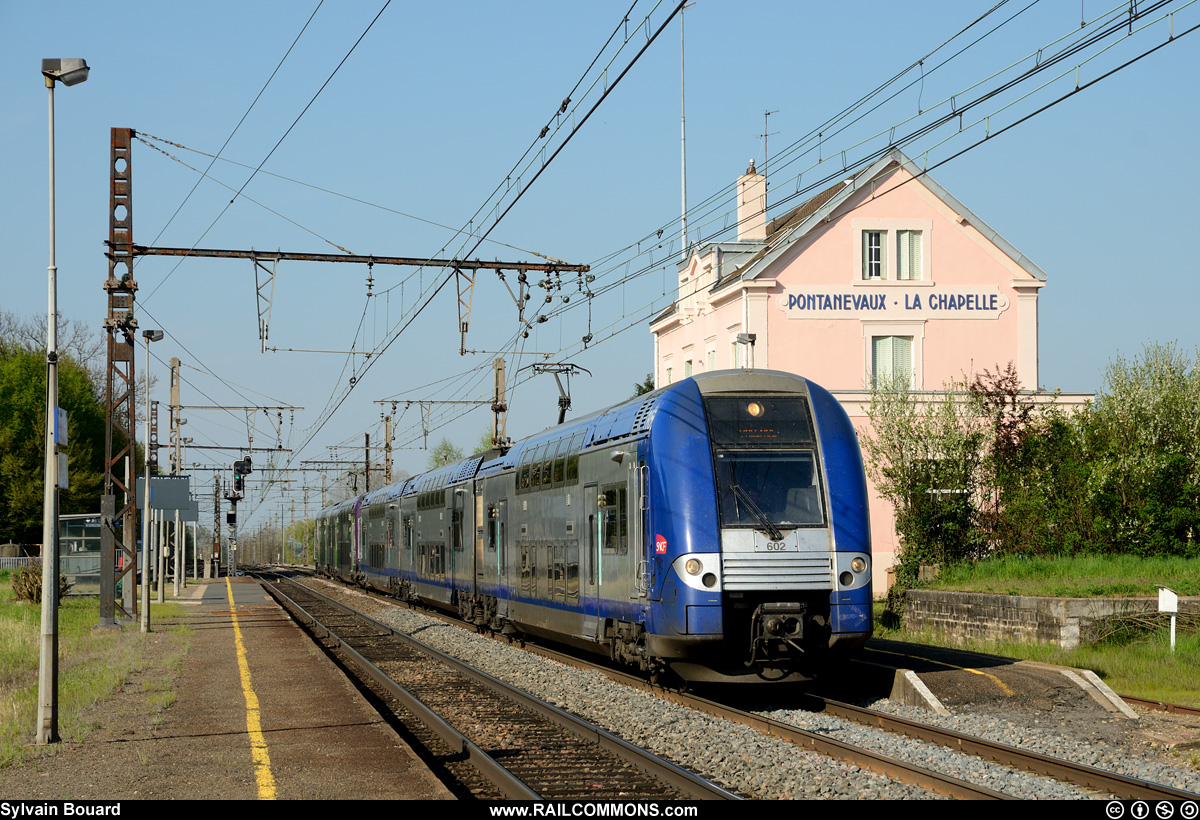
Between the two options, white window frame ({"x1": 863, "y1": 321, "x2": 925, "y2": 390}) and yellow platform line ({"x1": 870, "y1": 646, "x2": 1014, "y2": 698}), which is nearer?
yellow platform line ({"x1": 870, "y1": 646, "x2": 1014, "y2": 698})

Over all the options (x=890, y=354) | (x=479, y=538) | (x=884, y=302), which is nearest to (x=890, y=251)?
(x=884, y=302)

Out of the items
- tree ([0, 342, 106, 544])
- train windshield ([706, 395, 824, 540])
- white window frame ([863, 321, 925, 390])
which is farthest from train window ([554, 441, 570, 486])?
tree ([0, 342, 106, 544])

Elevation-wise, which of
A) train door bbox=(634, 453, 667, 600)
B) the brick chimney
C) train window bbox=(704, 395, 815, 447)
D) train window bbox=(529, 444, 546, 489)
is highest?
the brick chimney

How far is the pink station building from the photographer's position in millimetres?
36000

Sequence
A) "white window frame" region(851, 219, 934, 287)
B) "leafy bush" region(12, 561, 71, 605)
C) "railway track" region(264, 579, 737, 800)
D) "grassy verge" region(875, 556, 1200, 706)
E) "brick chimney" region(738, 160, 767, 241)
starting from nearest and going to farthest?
1. "railway track" region(264, 579, 737, 800)
2. "grassy verge" region(875, 556, 1200, 706)
3. "leafy bush" region(12, 561, 71, 605)
4. "white window frame" region(851, 219, 934, 287)
5. "brick chimney" region(738, 160, 767, 241)

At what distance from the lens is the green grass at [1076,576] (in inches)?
749

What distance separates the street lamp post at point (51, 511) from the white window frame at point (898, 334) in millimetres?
27450

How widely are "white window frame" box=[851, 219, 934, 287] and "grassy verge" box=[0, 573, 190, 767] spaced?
71.4 feet

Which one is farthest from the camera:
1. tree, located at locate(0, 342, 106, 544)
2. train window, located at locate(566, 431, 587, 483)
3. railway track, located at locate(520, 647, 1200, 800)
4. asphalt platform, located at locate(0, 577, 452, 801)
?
tree, located at locate(0, 342, 106, 544)

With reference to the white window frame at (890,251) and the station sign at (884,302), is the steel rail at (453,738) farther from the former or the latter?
the white window frame at (890,251)

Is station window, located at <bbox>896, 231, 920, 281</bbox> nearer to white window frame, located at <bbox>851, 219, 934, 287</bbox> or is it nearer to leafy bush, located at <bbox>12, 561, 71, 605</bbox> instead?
white window frame, located at <bbox>851, 219, 934, 287</bbox>

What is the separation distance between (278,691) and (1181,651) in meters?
12.1

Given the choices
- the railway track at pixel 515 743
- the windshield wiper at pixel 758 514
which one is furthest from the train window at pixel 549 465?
the windshield wiper at pixel 758 514
